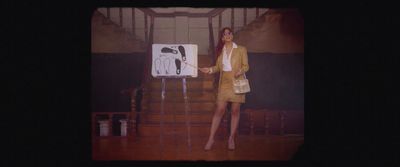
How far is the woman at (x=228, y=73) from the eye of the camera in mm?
6207

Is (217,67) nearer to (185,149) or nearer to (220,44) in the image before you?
(220,44)

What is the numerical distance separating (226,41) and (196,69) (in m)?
0.46

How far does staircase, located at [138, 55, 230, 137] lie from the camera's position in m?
6.21

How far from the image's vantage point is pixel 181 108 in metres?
6.25

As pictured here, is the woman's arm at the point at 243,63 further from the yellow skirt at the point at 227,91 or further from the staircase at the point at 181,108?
the staircase at the point at 181,108

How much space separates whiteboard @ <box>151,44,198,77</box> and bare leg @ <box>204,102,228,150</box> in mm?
453

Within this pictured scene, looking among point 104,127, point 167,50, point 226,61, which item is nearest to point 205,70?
point 226,61

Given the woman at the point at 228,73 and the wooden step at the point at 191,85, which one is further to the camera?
the wooden step at the point at 191,85

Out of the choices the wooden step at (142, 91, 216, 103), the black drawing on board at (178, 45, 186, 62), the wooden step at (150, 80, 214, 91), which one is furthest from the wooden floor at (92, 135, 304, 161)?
the black drawing on board at (178, 45, 186, 62)

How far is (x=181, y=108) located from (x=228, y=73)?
0.65 meters

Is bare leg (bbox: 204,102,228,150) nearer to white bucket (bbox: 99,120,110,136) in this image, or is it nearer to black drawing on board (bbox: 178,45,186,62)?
black drawing on board (bbox: 178,45,186,62)

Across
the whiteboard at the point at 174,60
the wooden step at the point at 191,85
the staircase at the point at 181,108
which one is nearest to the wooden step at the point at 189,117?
the staircase at the point at 181,108

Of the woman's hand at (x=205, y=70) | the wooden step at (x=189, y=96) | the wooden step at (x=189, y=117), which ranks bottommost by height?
the wooden step at (x=189, y=117)

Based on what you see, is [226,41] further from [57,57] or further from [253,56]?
[57,57]
